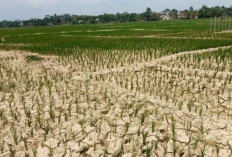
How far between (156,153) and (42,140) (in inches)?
78.1

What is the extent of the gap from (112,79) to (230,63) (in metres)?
4.21

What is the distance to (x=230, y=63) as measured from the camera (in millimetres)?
8992

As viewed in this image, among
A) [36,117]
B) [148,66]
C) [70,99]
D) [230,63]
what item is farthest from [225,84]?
[36,117]

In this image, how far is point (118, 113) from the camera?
5453 mm

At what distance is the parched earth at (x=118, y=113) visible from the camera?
4.20m

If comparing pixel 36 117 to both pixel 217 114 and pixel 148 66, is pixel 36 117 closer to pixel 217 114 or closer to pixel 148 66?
pixel 217 114

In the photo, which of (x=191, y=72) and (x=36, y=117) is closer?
(x=36, y=117)

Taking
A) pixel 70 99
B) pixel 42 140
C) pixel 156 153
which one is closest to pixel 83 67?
pixel 70 99

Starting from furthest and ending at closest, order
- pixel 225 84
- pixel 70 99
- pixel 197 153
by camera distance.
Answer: pixel 225 84 < pixel 70 99 < pixel 197 153

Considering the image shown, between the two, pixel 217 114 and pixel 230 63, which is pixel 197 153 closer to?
pixel 217 114

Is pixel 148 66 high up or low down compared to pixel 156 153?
up

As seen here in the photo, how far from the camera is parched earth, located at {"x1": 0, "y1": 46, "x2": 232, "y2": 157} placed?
4195 mm

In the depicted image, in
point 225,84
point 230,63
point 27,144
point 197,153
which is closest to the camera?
point 197,153

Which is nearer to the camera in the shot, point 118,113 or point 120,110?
point 118,113
